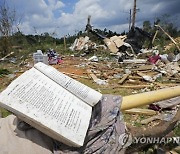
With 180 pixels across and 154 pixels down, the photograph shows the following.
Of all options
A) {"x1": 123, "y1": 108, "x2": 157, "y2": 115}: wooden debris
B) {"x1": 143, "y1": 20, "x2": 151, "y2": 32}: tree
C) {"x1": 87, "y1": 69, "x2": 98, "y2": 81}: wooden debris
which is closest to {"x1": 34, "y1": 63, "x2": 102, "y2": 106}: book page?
{"x1": 123, "y1": 108, "x2": 157, "y2": 115}: wooden debris

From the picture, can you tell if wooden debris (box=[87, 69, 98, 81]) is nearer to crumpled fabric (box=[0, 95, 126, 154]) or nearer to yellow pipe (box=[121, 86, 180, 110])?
yellow pipe (box=[121, 86, 180, 110])

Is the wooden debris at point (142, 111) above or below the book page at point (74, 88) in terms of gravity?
below

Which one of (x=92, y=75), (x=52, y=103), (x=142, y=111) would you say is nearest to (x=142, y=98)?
(x=52, y=103)

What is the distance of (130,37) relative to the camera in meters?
16.0

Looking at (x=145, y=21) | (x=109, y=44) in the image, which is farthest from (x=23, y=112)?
(x=145, y=21)

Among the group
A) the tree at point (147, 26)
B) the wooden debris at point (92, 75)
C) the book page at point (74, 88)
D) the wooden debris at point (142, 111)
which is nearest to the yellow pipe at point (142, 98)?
the book page at point (74, 88)

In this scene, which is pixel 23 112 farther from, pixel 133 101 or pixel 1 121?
pixel 133 101

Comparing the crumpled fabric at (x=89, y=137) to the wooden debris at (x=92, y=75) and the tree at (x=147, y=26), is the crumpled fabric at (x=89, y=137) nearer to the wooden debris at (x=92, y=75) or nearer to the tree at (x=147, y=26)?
the wooden debris at (x=92, y=75)

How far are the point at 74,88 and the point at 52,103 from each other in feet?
1.30

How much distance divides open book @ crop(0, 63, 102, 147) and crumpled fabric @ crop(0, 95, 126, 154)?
0.13 metres

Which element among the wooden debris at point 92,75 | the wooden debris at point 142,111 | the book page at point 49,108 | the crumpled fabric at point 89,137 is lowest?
the wooden debris at point 92,75

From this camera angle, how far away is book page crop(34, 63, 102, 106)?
2.40 meters

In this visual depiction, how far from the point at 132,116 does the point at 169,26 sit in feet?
61.0

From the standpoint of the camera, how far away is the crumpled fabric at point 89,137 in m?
2.03
